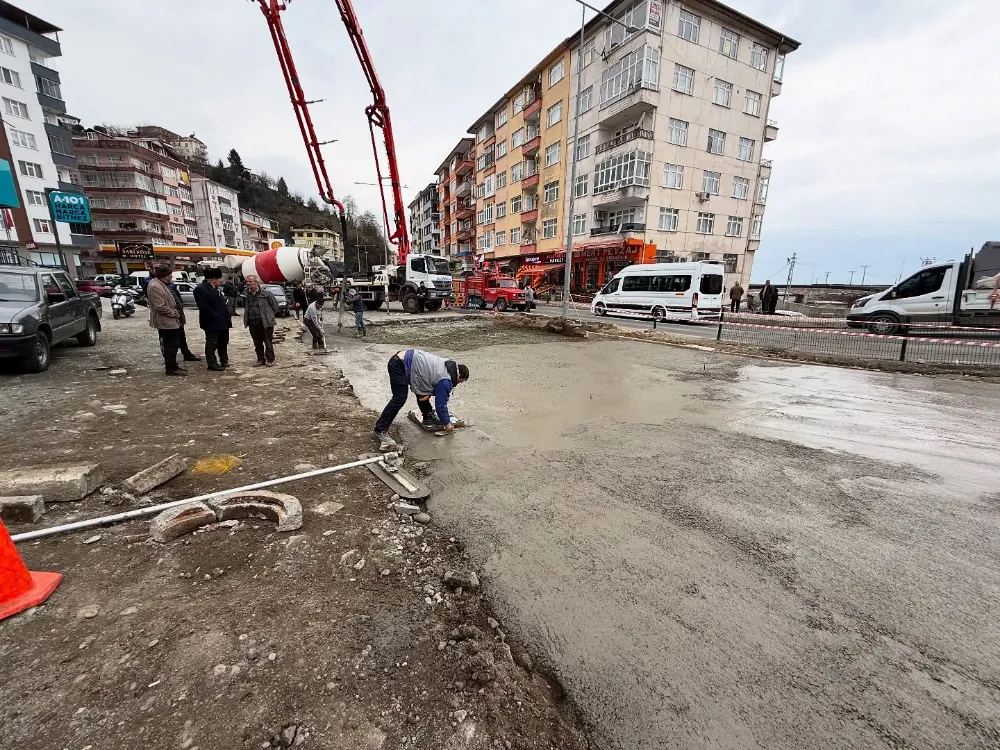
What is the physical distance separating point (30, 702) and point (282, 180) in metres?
123

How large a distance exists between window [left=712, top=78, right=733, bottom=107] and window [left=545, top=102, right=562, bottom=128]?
1091 cm

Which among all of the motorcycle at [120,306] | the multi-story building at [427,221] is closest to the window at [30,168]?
the motorcycle at [120,306]

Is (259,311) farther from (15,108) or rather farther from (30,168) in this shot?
Result: (15,108)

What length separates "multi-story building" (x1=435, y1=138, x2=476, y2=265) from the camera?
5266cm

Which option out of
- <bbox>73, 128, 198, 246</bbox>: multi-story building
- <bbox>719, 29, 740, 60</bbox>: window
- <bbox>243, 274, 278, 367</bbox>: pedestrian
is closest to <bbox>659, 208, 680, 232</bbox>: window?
<bbox>719, 29, 740, 60</bbox>: window

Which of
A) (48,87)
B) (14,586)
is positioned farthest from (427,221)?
(14,586)

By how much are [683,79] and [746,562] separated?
1284 inches

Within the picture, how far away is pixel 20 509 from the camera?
2.77 metres

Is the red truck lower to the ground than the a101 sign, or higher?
lower

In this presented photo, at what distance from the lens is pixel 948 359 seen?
9.10 metres

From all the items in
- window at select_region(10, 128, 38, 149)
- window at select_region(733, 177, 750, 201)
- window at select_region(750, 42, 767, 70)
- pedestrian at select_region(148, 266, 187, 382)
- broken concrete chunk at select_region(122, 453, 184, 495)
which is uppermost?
window at select_region(750, 42, 767, 70)

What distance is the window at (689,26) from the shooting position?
25.5 meters

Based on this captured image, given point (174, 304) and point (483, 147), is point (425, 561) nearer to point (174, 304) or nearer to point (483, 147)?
point (174, 304)

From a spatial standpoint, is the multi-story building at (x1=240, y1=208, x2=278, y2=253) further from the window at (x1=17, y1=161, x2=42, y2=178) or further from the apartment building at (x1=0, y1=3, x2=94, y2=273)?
the window at (x1=17, y1=161, x2=42, y2=178)
